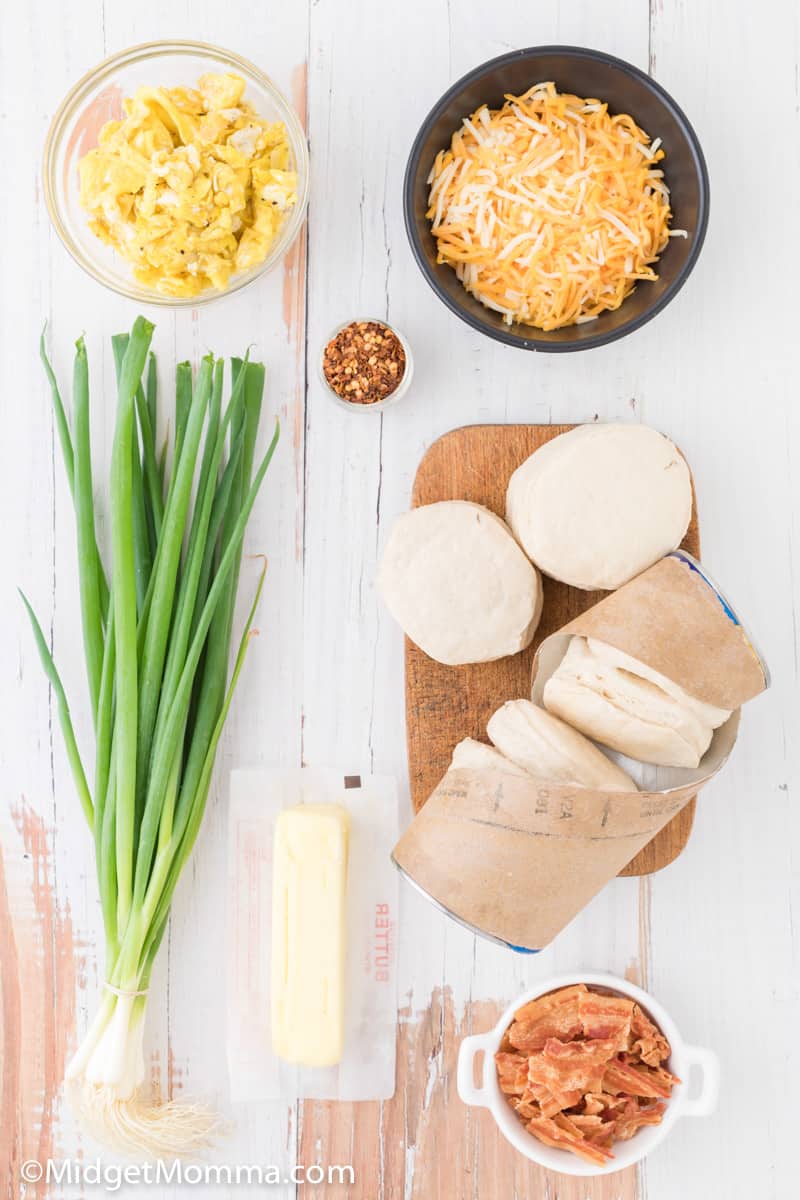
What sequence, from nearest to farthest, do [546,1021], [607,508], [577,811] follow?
[577,811] → [607,508] → [546,1021]

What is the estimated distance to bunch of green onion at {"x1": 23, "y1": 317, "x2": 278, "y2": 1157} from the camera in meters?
→ 1.36

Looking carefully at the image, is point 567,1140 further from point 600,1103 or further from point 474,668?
point 474,668

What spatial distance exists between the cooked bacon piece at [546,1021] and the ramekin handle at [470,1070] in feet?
0.14

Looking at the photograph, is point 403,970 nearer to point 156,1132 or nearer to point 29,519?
point 156,1132

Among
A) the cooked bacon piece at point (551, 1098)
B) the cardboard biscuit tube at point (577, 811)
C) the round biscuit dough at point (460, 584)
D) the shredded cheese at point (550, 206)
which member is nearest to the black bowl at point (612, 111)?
the shredded cheese at point (550, 206)

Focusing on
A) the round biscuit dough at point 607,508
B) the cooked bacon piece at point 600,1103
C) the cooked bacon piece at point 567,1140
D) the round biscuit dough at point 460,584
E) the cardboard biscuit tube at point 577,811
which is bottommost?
the cooked bacon piece at point 567,1140

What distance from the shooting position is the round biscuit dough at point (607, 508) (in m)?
1.30

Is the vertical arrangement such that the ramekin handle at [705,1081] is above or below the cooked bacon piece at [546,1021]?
below

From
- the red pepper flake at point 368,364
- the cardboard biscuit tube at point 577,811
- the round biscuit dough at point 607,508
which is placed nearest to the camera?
the cardboard biscuit tube at point 577,811

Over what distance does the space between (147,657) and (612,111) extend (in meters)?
1.04

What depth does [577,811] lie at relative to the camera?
1.17 metres

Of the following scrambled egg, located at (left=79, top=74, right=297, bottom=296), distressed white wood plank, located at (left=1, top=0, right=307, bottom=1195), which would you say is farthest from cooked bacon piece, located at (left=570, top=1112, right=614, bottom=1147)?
scrambled egg, located at (left=79, top=74, right=297, bottom=296)

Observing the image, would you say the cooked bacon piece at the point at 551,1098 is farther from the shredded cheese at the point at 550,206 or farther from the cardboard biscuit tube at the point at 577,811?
the shredded cheese at the point at 550,206

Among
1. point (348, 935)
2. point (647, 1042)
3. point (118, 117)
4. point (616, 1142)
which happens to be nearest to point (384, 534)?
point (348, 935)
